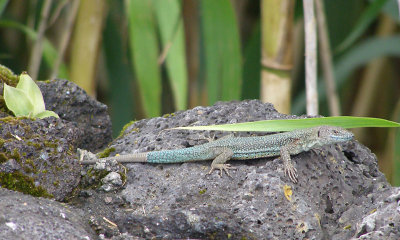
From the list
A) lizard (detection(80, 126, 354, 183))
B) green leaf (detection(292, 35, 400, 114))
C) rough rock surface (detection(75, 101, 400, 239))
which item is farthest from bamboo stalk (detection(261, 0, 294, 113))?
green leaf (detection(292, 35, 400, 114))

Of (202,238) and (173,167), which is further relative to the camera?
(173,167)

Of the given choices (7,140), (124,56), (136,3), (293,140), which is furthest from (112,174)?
(124,56)

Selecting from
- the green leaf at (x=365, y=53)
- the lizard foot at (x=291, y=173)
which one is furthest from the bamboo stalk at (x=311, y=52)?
the green leaf at (x=365, y=53)

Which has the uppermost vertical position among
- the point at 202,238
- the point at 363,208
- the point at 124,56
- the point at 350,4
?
the point at 350,4

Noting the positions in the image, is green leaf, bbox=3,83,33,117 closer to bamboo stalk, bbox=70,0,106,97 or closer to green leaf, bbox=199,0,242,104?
green leaf, bbox=199,0,242,104

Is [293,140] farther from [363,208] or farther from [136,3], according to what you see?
[136,3]

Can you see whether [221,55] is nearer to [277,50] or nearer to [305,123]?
[277,50]

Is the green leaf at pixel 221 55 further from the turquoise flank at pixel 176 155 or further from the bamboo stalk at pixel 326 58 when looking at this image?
the turquoise flank at pixel 176 155

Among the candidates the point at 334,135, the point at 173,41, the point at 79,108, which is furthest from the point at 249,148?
the point at 173,41
